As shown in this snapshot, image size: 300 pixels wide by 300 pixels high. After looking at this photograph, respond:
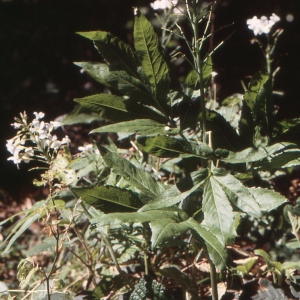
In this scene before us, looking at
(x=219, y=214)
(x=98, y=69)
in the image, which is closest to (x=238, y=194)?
(x=219, y=214)

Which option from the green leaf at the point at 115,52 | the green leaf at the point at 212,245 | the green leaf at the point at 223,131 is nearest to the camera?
the green leaf at the point at 212,245

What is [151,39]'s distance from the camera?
4.12 feet

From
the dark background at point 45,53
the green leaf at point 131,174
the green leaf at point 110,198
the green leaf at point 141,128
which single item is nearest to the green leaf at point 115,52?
the green leaf at point 141,128

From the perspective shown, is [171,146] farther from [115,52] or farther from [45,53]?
[45,53]

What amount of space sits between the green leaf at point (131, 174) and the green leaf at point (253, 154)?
0.25 meters

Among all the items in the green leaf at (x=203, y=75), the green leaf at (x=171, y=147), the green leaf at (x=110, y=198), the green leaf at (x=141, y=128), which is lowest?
the green leaf at (x=110, y=198)

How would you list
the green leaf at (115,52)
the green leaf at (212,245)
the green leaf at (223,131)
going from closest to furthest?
the green leaf at (212,245) → the green leaf at (115,52) → the green leaf at (223,131)

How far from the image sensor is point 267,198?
122 centimetres

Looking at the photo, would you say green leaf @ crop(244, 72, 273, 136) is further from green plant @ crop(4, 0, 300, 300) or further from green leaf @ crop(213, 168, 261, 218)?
green leaf @ crop(213, 168, 261, 218)

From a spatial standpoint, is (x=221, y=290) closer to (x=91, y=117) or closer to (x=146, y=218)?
(x=146, y=218)

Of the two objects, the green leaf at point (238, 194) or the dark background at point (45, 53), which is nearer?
the green leaf at point (238, 194)

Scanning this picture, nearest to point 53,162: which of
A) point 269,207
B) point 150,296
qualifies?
point 150,296

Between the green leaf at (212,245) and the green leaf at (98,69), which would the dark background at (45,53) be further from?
the green leaf at (212,245)

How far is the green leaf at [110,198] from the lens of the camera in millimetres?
1257
